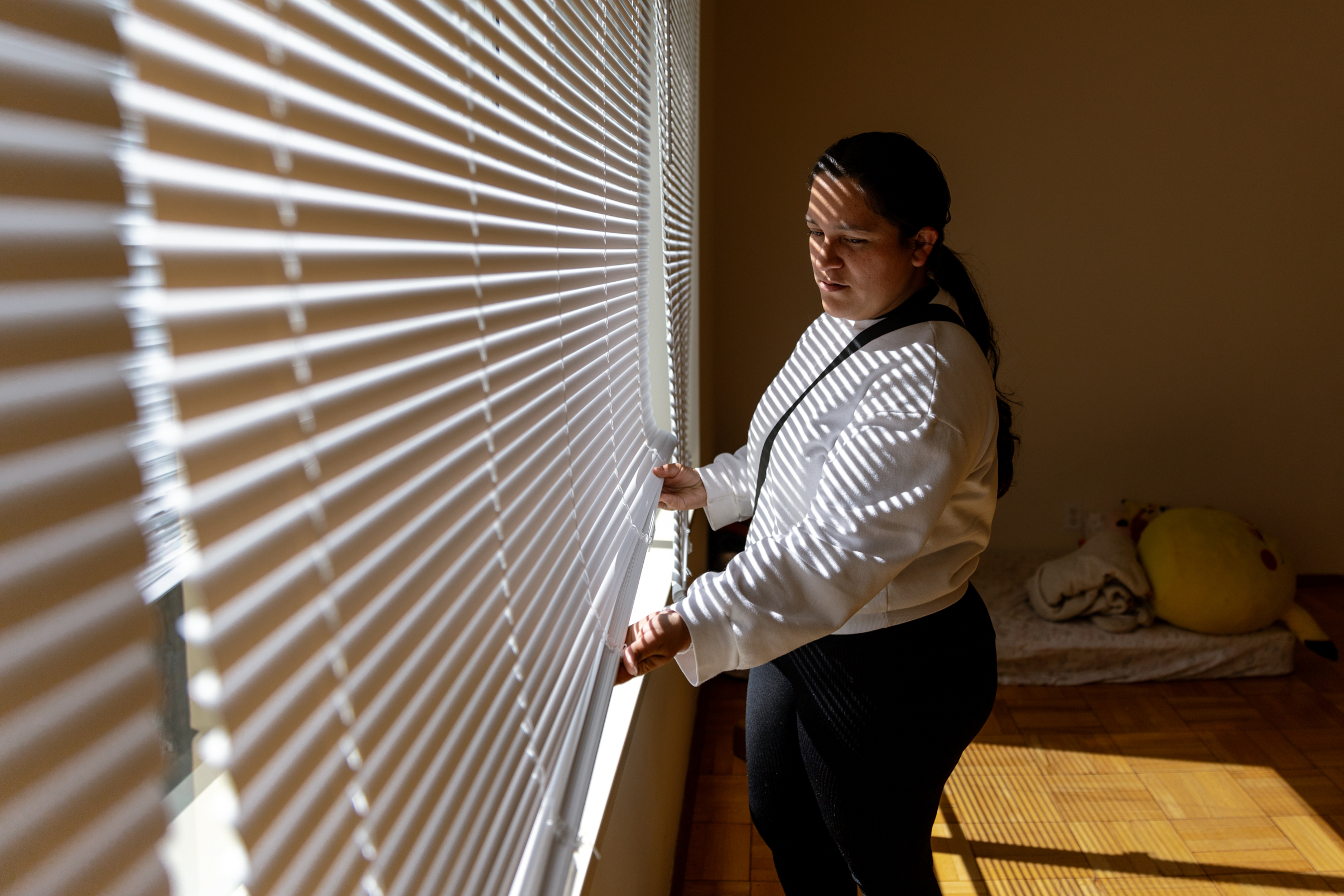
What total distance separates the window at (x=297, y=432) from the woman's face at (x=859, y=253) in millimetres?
476

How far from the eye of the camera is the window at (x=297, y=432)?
0.83ft

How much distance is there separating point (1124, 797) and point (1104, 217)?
228 cm

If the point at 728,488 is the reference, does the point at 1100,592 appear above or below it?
below

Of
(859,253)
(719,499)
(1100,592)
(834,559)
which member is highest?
(859,253)

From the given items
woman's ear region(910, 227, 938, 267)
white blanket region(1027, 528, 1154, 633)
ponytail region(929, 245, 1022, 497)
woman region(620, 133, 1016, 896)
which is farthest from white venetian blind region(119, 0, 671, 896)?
white blanket region(1027, 528, 1154, 633)

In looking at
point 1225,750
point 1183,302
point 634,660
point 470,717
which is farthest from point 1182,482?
point 470,717

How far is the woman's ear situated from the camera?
4.10 feet

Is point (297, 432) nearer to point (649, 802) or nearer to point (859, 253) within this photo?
point (859, 253)

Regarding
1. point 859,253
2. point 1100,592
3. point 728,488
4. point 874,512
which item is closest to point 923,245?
point 859,253

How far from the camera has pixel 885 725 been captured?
1294mm

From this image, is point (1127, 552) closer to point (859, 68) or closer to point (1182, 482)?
point (1182, 482)

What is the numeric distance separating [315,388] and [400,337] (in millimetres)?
80

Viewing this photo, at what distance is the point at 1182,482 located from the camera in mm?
3785

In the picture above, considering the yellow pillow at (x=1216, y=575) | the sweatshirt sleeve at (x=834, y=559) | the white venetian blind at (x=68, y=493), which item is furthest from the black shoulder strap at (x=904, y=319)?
the yellow pillow at (x=1216, y=575)
